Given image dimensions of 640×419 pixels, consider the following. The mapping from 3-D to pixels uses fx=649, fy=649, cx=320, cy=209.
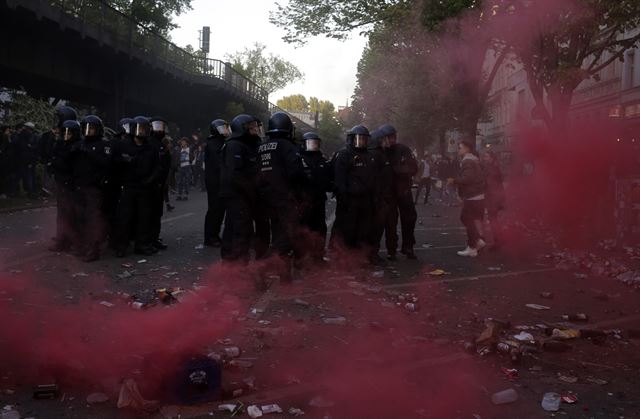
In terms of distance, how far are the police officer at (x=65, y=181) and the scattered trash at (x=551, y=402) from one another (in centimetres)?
666

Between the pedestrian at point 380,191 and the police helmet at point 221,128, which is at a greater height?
the police helmet at point 221,128

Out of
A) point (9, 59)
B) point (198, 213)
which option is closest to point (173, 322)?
point (198, 213)

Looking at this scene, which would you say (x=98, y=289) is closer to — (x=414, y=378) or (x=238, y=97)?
(x=414, y=378)

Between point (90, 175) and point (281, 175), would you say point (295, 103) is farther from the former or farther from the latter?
point (281, 175)

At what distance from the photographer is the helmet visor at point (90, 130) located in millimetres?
8453

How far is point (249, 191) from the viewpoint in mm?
7340

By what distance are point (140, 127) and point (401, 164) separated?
11.8ft

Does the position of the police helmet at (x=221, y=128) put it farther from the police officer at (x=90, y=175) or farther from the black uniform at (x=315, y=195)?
the police officer at (x=90, y=175)

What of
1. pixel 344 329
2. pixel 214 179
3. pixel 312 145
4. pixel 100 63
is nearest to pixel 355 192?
pixel 312 145

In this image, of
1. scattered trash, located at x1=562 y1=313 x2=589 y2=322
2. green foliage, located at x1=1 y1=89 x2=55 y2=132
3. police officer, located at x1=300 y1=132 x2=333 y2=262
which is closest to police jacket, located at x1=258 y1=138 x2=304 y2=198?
police officer, located at x1=300 y1=132 x2=333 y2=262

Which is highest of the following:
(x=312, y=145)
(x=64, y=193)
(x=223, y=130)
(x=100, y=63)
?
(x=100, y=63)

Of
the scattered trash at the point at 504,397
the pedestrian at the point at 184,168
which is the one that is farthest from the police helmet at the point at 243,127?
the pedestrian at the point at 184,168

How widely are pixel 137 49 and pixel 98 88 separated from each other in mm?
1877

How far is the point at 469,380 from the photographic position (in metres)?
4.13
